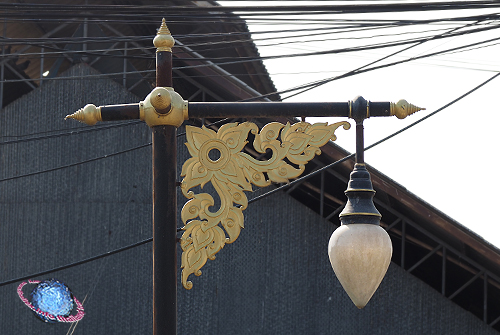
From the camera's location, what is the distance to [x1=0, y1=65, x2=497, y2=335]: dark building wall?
13.2 metres

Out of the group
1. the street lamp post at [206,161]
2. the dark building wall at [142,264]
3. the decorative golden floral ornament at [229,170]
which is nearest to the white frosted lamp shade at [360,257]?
the street lamp post at [206,161]

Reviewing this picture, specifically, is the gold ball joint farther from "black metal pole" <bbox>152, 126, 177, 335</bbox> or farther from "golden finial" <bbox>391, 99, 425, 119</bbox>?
"golden finial" <bbox>391, 99, 425, 119</bbox>

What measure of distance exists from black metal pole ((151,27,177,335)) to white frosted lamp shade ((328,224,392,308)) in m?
1.20

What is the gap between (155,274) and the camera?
218 inches

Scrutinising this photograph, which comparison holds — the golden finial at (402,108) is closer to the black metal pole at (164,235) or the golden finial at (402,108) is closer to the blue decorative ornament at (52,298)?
the black metal pole at (164,235)

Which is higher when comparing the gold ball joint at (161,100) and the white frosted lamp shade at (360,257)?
the gold ball joint at (161,100)

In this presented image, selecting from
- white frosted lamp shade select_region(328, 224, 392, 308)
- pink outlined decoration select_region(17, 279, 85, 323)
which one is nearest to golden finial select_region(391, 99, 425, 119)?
white frosted lamp shade select_region(328, 224, 392, 308)

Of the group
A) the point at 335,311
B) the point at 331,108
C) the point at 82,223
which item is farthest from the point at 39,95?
the point at 331,108

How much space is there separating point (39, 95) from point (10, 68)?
1.16m

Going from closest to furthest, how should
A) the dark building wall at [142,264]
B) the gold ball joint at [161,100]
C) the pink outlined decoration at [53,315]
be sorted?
the gold ball joint at [161,100] < the dark building wall at [142,264] < the pink outlined decoration at [53,315]

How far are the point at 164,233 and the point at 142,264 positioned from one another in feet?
26.7

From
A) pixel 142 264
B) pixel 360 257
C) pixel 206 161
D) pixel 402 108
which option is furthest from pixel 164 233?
pixel 142 264

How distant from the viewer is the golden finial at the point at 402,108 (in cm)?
559

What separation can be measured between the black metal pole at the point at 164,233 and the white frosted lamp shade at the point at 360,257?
120 centimetres
